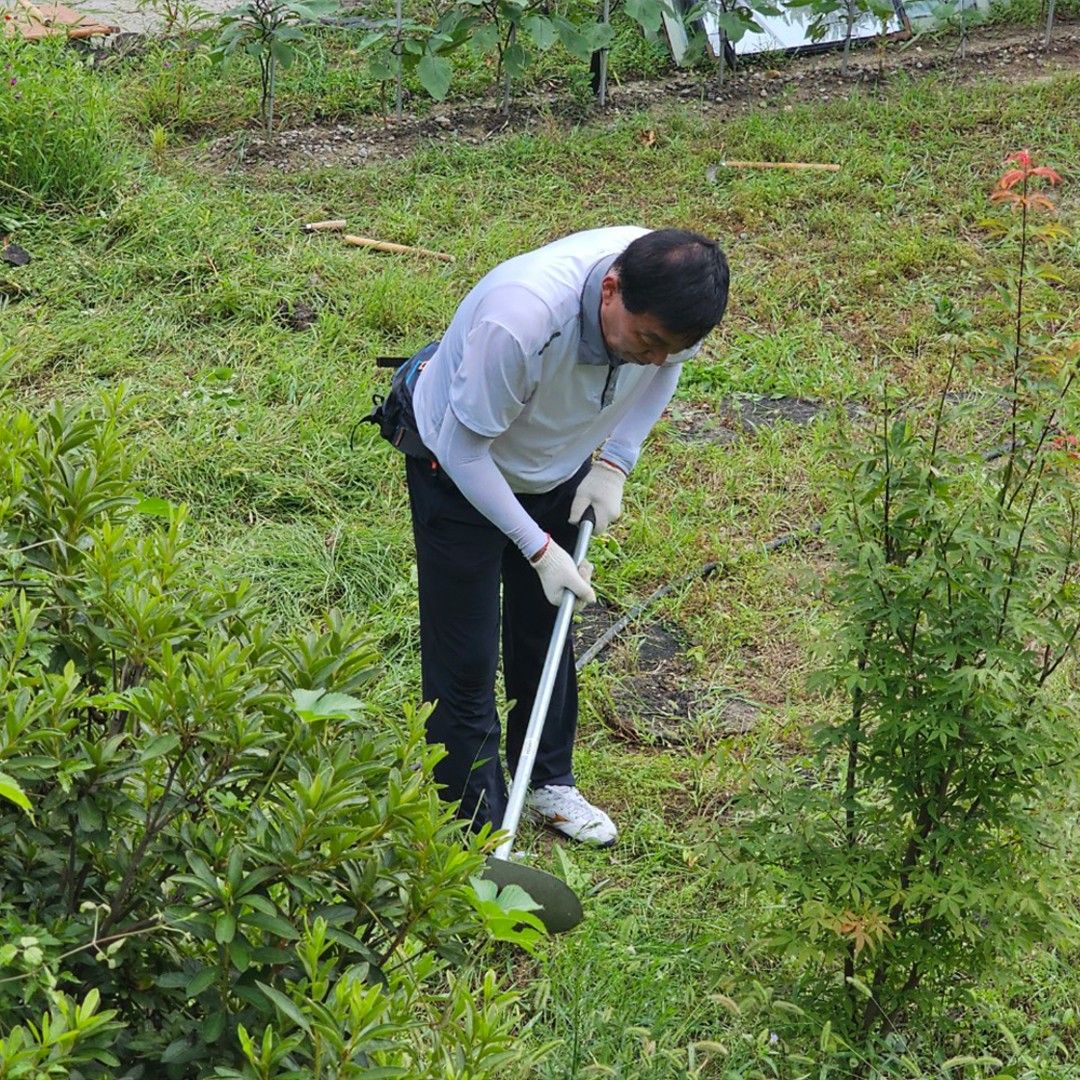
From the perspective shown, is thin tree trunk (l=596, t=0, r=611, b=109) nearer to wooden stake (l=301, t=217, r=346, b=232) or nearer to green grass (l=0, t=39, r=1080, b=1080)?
green grass (l=0, t=39, r=1080, b=1080)

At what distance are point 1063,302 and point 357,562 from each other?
3.05m

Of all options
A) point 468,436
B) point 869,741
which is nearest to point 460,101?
point 468,436

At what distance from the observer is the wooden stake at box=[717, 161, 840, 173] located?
21.4 ft

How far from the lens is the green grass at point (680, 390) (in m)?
2.89

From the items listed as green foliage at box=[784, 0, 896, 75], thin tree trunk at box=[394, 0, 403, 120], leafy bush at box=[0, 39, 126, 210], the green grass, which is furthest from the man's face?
green foliage at box=[784, 0, 896, 75]

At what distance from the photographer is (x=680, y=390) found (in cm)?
525

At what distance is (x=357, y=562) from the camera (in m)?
4.27

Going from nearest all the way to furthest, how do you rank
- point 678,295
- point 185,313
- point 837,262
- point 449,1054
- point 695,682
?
1. point 449,1054
2. point 678,295
3. point 695,682
4. point 185,313
5. point 837,262

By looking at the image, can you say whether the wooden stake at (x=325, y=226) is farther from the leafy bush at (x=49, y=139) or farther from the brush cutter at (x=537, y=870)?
the brush cutter at (x=537, y=870)

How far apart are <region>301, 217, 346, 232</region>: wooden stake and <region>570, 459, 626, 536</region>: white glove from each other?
3083mm

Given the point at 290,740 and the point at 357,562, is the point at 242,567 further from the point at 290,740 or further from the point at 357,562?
the point at 290,740

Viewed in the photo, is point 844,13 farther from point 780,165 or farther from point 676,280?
point 676,280

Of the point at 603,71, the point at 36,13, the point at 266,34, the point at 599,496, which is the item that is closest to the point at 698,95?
the point at 603,71

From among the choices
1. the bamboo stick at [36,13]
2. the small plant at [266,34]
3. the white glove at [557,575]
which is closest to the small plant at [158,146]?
the small plant at [266,34]
